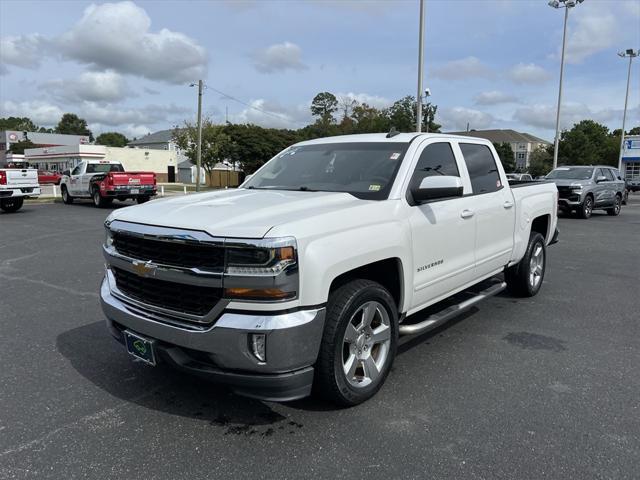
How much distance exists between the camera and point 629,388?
12.2 feet

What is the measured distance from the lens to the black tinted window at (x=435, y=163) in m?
4.14

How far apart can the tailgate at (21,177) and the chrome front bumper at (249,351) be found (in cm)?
1724

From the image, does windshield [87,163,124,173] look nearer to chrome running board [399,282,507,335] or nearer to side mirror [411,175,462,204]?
chrome running board [399,282,507,335]

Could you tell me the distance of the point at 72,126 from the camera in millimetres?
148250

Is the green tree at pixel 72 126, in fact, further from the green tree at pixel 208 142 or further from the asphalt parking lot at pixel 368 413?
the asphalt parking lot at pixel 368 413

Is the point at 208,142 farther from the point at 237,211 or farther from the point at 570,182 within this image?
the point at 237,211

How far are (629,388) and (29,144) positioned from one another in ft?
352

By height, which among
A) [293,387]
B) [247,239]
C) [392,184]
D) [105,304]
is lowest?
[293,387]

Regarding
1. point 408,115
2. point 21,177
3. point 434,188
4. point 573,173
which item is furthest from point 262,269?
point 408,115

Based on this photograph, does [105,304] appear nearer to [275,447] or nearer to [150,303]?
→ [150,303]

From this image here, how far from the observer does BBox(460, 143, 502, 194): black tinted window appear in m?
4.95

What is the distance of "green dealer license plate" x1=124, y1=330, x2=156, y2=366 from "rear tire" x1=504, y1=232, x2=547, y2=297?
446 cm

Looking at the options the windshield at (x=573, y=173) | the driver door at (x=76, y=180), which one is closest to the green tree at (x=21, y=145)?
the driver door at (x=76, y=180)

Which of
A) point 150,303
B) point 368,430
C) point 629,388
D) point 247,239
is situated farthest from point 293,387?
point 629,388
